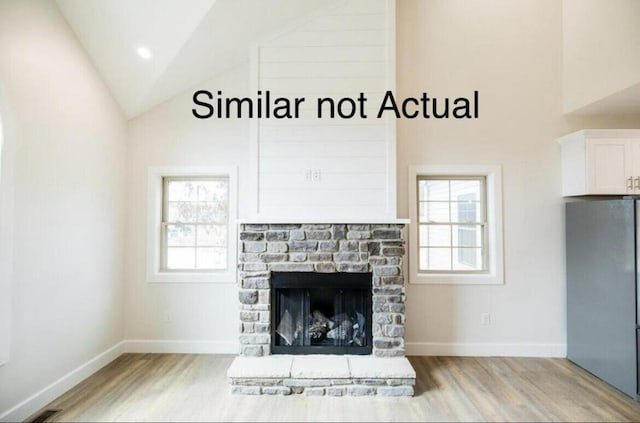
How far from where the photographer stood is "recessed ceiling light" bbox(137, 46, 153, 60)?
3.24 metres

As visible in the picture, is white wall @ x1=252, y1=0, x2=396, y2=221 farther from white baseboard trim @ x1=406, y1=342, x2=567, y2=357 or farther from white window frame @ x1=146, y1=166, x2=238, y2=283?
white baseboard trim @ x1=406, y1=342, x2=567, y2=357

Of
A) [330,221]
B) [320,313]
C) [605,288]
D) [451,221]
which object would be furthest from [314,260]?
[605,288]

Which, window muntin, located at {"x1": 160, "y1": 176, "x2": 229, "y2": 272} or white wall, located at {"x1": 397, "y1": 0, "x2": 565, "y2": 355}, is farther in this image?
window muntin, located at {"x1": 160, "y1": 176, "x2": 229, "y2": 272}

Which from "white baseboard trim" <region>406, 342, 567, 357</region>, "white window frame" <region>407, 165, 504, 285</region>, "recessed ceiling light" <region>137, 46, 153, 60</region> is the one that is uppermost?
"recessed ceiling light" <region>137, 46, 153, 60</region>

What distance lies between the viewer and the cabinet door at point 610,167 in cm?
343

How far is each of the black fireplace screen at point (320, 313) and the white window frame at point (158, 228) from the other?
0.78 metres

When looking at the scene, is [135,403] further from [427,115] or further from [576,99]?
[576,99]

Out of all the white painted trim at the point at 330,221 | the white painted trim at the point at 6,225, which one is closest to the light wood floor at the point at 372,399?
the white painted trim at the point at 6,225

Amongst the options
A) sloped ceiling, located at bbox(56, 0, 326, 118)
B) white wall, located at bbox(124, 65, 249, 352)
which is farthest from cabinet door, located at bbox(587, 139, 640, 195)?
white wall, located at bbox(124, 65, 249, 352)

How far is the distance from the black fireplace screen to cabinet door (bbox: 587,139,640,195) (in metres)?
2.40

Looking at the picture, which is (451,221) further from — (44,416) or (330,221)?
(44,416)

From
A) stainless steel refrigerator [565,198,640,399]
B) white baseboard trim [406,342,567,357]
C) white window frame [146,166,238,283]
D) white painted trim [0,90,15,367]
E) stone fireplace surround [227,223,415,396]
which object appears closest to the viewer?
white painted trim [0,90,15,367]

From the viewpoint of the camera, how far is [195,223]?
4059 millimetres

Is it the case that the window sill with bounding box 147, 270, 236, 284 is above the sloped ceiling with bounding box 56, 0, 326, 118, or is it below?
below
